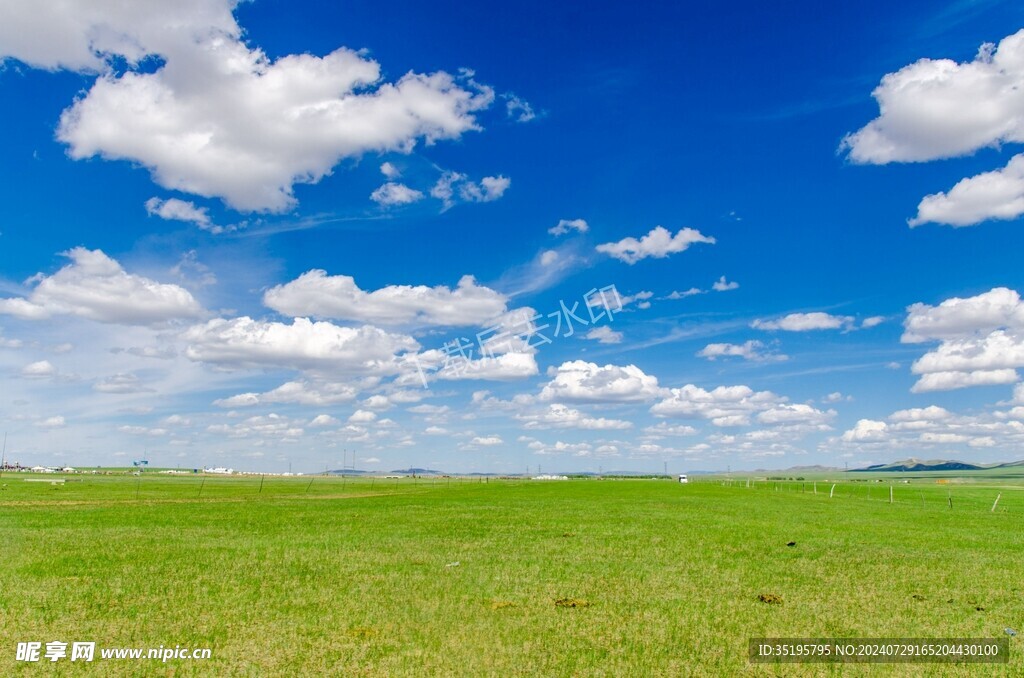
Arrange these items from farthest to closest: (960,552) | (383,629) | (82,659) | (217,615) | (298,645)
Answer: (960,552), (217,615), (383,629), (298,645), (82,659)

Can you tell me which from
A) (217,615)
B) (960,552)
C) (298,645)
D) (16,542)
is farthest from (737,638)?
(16,542)

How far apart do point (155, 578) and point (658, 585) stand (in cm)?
1253

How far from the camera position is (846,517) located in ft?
125

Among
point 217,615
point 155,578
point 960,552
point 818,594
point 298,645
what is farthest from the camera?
point 960,552

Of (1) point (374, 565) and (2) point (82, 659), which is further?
(1) point (374, 565)

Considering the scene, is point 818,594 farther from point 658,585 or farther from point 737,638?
point 737,638

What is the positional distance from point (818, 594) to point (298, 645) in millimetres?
11602

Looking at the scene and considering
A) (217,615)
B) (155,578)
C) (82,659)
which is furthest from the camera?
(155,578)

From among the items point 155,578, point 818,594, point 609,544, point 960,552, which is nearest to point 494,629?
point 818,594

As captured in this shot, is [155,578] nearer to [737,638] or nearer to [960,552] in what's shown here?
[737,638]

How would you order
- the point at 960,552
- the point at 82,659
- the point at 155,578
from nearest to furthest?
the point at 82,659
the point at 155,578
the point at 960,552

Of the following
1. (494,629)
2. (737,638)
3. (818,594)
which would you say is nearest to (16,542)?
(494,629)

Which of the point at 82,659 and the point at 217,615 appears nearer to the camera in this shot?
the point at 82,659

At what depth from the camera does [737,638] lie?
11969 mm
